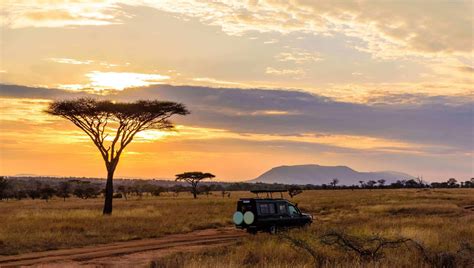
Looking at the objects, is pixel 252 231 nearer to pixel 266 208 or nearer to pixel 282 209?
pixel 266 208

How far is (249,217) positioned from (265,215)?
2.98 feet

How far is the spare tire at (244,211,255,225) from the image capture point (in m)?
26.6

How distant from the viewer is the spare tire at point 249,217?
26570mm

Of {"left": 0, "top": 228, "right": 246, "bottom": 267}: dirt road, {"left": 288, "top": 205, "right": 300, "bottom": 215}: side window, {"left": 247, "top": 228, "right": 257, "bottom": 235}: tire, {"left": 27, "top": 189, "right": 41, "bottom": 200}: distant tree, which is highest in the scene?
{"left": 288, "top": 205, "right": 300, "bottom": 215}: side window

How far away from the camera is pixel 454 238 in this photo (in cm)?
2164

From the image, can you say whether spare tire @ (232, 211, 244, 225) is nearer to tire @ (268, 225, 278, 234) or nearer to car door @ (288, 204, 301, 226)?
tire @ (268, 225, 278, 234)

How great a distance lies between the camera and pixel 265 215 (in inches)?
1064

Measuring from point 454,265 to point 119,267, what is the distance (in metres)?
10.5

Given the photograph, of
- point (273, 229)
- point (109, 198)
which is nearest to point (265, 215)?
point (273, 229)

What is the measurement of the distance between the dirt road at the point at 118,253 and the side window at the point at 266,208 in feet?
6.85

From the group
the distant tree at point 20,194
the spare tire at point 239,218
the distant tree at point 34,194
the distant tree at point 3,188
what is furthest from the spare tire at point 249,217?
the distant tree at point 20,194

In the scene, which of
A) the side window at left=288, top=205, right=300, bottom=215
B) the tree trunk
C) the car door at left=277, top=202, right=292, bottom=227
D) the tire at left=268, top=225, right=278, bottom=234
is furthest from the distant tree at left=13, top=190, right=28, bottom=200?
the tire at left=268, top=225, right=278, bottom=234

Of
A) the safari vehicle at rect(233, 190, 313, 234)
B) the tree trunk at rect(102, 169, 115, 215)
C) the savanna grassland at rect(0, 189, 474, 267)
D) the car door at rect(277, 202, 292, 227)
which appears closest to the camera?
the savanna grassland at rect(0, 189, 474, 267)

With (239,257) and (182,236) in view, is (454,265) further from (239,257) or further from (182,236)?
(182,236)
